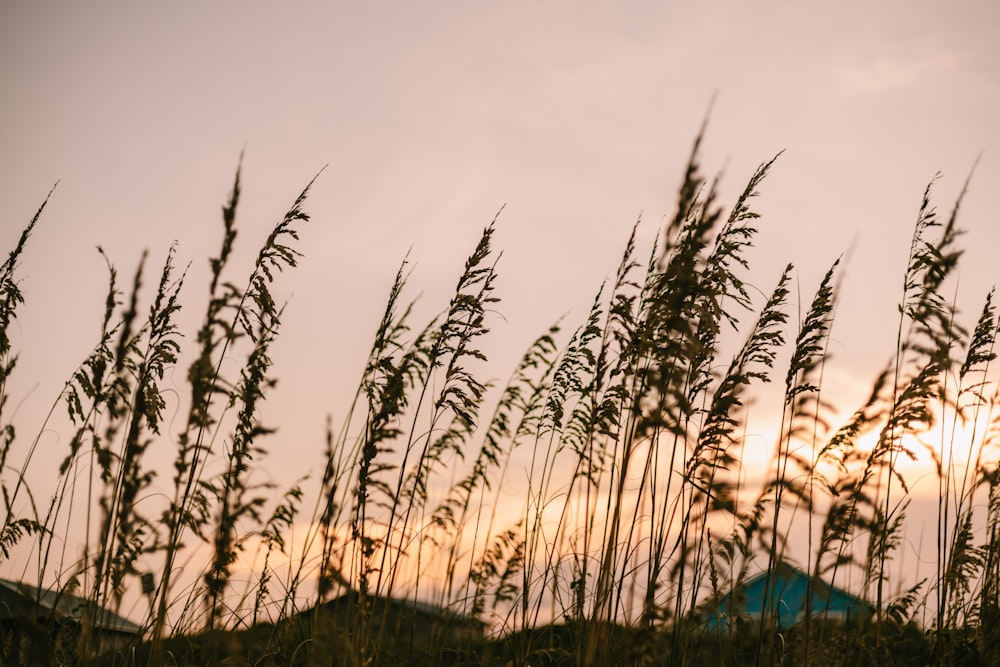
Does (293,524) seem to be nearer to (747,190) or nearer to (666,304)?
(666,304)

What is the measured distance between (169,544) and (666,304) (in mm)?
1780

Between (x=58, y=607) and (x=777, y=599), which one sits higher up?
(x=777, y=599)

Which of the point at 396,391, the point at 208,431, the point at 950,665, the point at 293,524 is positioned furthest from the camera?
the point at 293,524

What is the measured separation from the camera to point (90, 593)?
115 inches

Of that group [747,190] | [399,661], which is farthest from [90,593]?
[747,190]

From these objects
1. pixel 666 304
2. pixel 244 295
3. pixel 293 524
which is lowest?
pixel 293 524

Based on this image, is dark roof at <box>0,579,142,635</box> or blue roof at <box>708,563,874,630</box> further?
blue roof at <box>708,563,874,630</box>

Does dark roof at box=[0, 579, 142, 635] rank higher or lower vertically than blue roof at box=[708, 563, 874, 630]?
lower

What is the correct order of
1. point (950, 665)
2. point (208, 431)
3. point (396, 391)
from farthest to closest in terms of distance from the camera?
point (950, 665) → point (396, 391) → point (208, 431)

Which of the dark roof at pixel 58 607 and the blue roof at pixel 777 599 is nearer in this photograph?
the dark roof at pixel 58 607

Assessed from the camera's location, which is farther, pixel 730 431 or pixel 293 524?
pixel 293 524

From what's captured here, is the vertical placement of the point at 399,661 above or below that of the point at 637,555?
below

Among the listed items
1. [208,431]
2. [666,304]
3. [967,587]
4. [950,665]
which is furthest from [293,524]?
[967,587]

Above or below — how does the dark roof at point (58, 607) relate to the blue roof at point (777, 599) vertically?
below
